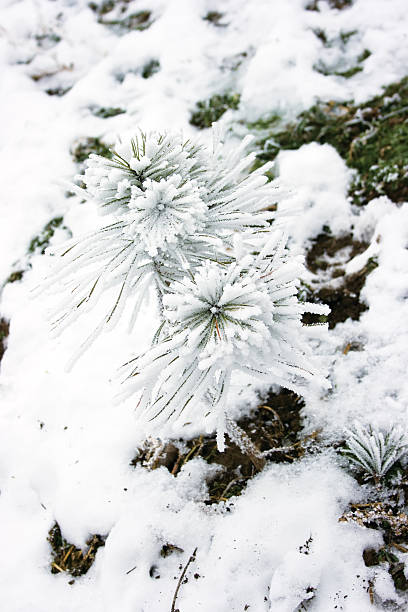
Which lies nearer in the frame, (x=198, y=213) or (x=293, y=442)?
(x=198, y=213)

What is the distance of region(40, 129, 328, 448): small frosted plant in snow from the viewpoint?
4.22ft

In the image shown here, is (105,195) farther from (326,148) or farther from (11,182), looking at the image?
(11,182)

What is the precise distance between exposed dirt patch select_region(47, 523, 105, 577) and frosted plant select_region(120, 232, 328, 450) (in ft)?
4.15

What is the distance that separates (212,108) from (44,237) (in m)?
2.04

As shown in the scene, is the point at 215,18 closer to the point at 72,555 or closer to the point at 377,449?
the point at 377,449

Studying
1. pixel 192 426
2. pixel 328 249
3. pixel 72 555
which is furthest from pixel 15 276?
pixel 328 249

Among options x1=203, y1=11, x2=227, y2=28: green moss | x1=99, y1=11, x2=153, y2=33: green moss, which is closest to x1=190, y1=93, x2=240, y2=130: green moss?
x1=203, y1=11, x2=227, y2=28: green moss

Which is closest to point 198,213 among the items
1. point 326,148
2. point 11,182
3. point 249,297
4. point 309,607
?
point 249,297

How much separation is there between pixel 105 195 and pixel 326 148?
262 centimetres

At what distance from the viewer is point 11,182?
406cm

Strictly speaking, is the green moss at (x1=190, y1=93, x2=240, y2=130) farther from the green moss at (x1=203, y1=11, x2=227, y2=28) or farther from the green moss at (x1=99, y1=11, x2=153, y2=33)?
the green moss at (x1=99, y1=11, x2=153, y2=33)

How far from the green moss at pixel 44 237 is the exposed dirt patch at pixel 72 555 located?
7.27ft

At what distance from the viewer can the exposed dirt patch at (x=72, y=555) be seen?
2203mm

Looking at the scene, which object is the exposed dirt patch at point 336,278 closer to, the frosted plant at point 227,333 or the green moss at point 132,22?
the frosted plant at point 227,333
